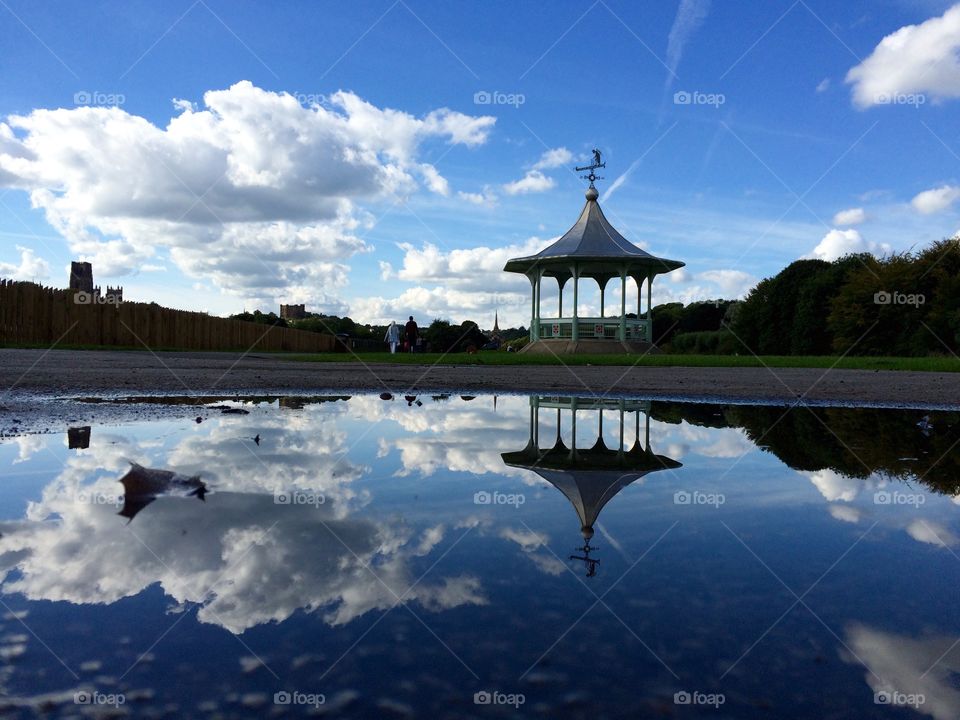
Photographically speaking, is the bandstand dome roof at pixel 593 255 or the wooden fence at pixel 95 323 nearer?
the wooden fence at pixel 95 323

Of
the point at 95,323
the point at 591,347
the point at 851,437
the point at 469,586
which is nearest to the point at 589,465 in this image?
the point at 469,586

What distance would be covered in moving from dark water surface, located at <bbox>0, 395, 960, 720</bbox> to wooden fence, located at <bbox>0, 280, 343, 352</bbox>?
24191mm

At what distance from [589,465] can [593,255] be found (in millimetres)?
24141

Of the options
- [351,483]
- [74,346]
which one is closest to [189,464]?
[351,483]

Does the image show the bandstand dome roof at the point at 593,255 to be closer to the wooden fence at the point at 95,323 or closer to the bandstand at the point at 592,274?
the bandstand at the point at 592,274

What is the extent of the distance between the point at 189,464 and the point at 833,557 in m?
2.81

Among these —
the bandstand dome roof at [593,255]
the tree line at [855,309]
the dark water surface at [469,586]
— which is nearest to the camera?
the dark water surface at [469,586]

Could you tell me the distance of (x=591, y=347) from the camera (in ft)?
92.0

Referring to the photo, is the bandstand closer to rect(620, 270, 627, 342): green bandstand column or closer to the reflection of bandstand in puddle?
rect(620, 270, 627, 342): green bandstand column

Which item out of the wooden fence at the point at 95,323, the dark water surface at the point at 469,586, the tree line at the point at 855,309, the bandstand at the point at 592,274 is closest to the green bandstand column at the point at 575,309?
the bandstand at the point at 592,274

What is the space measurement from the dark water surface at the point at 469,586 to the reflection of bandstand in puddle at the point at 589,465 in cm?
3

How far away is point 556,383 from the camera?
10891 mm

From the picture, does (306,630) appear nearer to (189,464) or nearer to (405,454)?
(189,464)

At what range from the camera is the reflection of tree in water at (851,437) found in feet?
12.6
